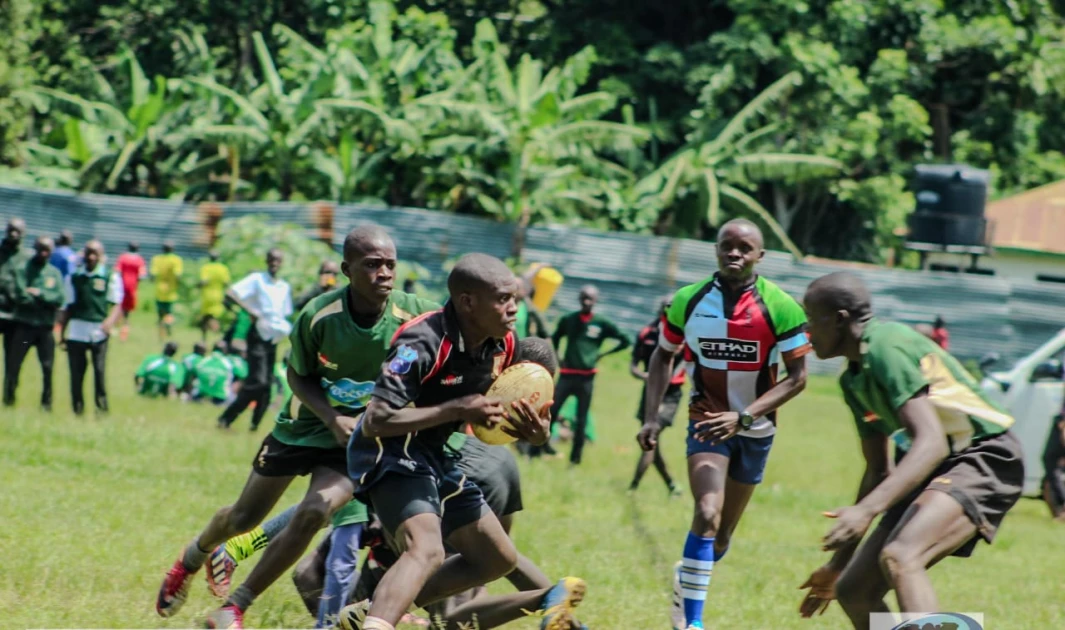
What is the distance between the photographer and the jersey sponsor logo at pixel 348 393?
22.2 feet

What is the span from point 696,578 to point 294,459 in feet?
7.31

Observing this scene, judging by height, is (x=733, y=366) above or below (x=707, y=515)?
above

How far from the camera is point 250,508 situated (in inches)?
271

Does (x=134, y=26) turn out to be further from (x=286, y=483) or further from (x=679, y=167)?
(x=286, y=483)

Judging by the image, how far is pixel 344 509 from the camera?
22.4 ft

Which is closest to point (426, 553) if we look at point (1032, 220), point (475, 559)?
point (475, 559)

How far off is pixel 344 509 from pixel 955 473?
2877mm

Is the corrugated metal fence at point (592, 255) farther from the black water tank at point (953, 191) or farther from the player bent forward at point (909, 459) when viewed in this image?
the player bent forward at point (909, 459)

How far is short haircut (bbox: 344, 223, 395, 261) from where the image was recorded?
660 centimetres

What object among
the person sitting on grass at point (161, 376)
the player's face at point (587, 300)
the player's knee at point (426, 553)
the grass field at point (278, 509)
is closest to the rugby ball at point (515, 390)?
the player's knee at point (426, 553)

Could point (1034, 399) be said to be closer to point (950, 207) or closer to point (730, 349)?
point (730, 349)

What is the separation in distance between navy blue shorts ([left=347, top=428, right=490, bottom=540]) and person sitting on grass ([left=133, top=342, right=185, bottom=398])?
11.8m

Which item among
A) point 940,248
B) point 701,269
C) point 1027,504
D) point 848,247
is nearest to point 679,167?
point 701,269

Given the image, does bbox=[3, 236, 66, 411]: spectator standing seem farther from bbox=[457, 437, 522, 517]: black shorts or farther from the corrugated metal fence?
the corrugated metal fence
